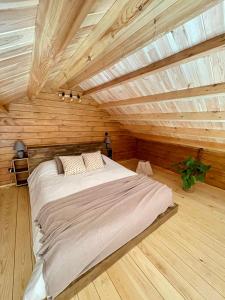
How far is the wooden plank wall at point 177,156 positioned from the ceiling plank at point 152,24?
110 inches

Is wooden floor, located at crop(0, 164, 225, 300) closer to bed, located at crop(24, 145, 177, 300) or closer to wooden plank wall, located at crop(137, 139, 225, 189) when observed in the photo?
bed, located at crop(24, 145, 177, 300)

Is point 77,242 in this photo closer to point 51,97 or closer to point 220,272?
point 220,272

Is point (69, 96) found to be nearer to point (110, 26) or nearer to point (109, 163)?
point (109, 163)

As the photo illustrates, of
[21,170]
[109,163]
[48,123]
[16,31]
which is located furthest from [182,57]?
[21,170]

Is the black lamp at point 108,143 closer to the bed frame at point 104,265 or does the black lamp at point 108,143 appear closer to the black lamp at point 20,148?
the black lamp at point 20,148

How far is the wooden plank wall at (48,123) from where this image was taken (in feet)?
9.53

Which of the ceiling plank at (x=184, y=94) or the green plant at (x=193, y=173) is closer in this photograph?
the ceiling plank at (x=184, y=94)

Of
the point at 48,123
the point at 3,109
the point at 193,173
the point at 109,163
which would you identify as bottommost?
the point at 193,173

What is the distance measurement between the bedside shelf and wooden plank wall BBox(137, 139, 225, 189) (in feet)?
10.6

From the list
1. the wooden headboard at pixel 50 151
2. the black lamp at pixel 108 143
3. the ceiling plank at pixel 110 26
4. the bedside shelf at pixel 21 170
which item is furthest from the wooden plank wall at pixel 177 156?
the bedside shelf at pixel 21 170

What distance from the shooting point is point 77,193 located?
2.10 meters

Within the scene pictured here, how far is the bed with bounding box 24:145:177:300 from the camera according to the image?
1266 mm

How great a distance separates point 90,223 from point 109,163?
70.9 inches

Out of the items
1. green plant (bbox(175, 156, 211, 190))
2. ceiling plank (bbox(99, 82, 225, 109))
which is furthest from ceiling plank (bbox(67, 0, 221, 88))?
green plant (bbox(175, 156, 211, 190))
